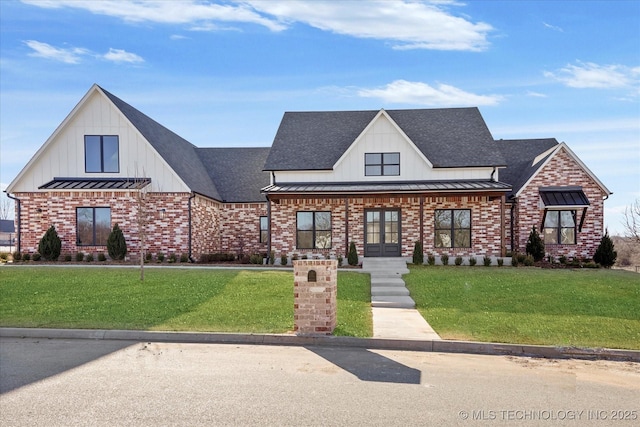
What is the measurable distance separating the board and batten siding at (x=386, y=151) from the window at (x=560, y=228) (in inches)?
155

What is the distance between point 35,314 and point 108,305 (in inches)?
63.0

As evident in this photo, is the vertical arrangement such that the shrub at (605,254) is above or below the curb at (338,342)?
above

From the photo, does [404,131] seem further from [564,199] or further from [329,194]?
[564,199]

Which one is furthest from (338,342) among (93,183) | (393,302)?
(93,183)

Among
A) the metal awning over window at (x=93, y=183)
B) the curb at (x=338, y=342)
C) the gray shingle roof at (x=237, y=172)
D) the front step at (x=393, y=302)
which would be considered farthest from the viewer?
the gray shingle roof at (x=237, y=172)

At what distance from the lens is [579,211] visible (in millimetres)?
24469

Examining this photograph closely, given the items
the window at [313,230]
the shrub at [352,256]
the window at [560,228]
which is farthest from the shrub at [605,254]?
the window at [313,230]

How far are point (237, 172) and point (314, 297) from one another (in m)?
20.5

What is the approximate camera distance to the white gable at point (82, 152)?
23156 millimetres

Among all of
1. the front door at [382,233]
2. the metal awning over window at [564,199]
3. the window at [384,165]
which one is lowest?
the front door at [382,233]

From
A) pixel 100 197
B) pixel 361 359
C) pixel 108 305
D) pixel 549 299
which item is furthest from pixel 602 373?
pixel 100 197

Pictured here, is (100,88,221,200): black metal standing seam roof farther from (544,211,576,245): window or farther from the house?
(544,211,576,245): window

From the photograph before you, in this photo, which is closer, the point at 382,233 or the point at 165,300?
the point at 165,300

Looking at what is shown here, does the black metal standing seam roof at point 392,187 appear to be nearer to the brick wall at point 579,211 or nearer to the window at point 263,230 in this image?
the brick wall at point 579,211
